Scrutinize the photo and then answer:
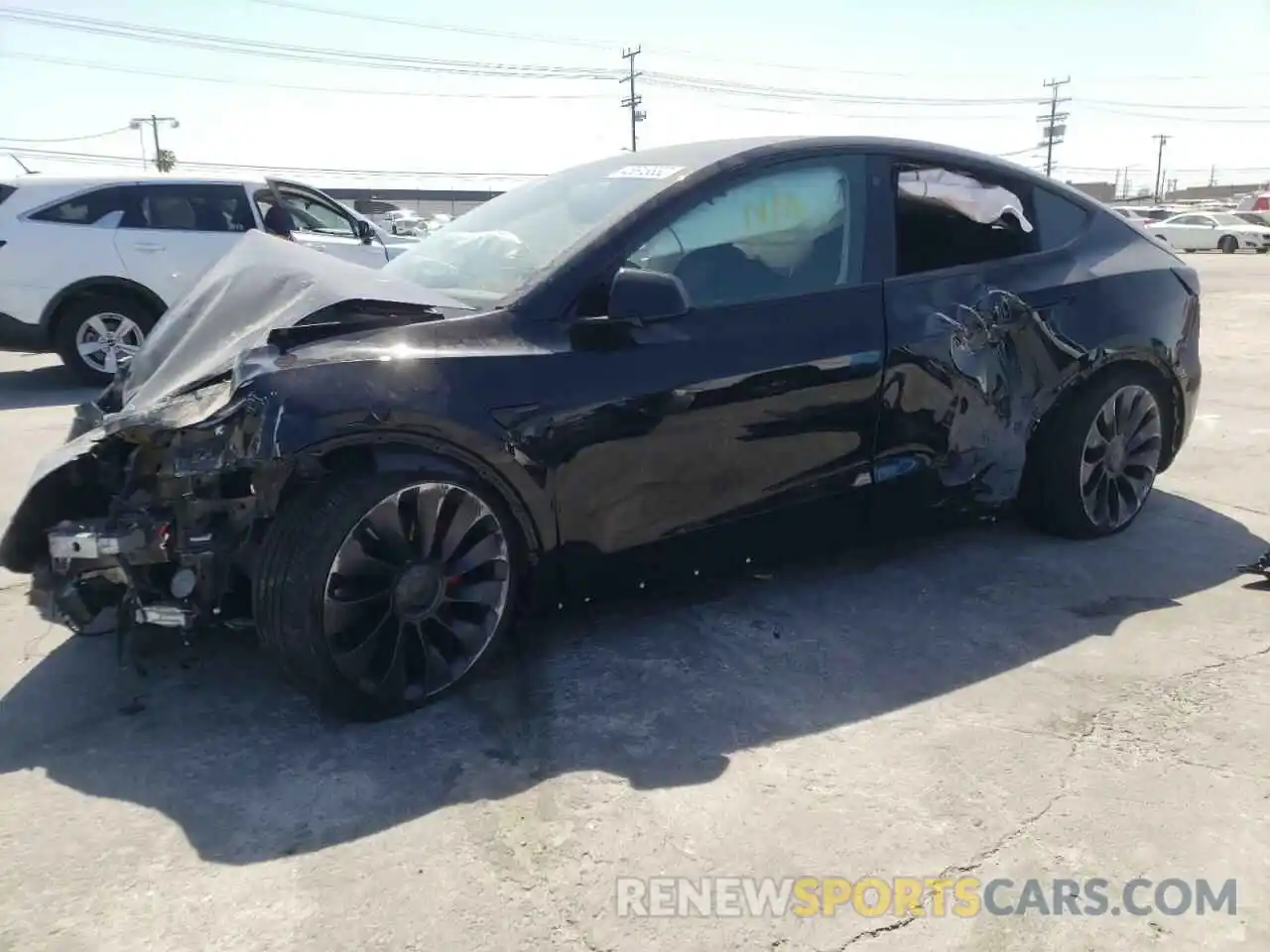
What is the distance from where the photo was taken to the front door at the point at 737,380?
3.05 meters

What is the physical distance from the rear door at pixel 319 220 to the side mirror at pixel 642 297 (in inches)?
254

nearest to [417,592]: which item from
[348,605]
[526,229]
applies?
[348,605]

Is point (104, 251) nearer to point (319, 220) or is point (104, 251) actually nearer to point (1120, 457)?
point (319, 220)

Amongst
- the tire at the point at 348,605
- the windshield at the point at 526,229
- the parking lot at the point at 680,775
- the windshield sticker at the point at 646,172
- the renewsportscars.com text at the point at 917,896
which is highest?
the windshield sticker at the point at 646,172

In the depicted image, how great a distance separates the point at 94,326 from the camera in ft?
27.9

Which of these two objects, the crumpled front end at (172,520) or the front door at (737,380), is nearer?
the crumpled front end at (172,520)

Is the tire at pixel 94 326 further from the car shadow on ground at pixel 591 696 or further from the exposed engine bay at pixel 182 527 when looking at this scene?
the exposed engine bay at pixel 182 527

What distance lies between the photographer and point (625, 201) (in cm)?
331

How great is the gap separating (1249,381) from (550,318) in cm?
722

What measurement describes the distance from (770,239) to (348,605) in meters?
1.80

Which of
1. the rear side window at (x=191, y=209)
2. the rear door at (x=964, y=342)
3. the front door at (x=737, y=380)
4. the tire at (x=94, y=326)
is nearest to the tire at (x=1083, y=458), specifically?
the rear door at (x=964, y=342)

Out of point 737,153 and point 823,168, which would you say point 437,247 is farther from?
point 823,168

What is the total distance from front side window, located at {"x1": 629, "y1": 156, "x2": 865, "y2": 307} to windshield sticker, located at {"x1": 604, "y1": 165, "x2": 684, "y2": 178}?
19 centimetres

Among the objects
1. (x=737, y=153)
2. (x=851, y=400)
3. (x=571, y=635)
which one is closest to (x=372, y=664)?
(x=571, y=635)
